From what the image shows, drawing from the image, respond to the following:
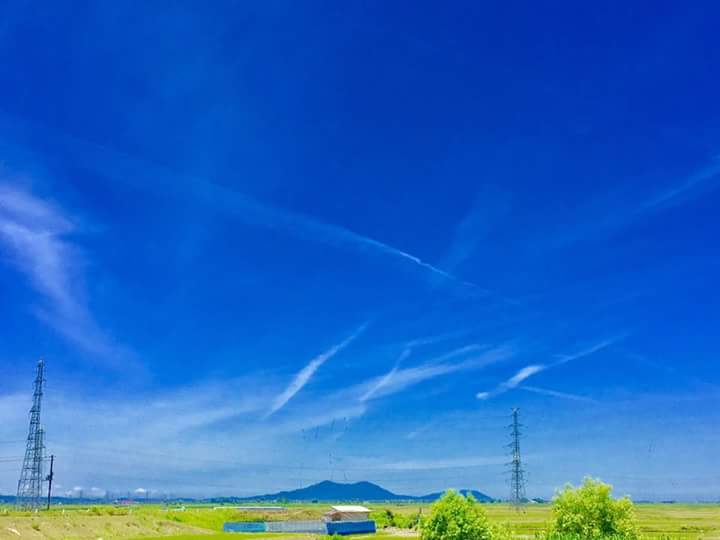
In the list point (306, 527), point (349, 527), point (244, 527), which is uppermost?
point (349, 527)

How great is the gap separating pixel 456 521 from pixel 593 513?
24.8 meters

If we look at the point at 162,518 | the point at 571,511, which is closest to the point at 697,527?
the point at 571,511

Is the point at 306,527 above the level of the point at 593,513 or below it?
below

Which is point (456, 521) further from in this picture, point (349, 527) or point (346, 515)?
point (346, 515)

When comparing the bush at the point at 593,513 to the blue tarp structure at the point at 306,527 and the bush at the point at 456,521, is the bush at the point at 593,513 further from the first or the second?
the blue tarp structure at the point at 306,527

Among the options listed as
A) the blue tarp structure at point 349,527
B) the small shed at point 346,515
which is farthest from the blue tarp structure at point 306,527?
the small shed at point 346,515

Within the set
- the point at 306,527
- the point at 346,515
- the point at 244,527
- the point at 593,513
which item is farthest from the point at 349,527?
the point at 593,513

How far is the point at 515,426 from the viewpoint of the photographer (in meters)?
180

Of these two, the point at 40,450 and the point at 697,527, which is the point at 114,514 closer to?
the point at 40,450

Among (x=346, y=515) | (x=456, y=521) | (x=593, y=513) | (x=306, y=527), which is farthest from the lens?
(x=306, y=527)

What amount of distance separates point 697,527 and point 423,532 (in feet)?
337

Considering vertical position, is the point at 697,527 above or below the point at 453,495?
below

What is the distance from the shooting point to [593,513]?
9225 cm

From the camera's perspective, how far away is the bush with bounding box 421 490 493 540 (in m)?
79.6
